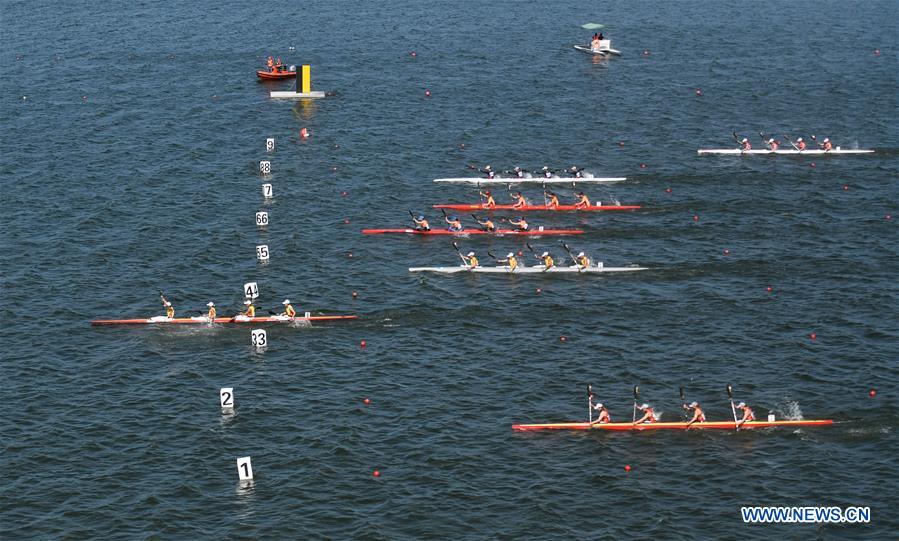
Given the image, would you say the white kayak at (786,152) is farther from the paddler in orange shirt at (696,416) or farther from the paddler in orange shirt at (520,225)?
the paddler in orange shirt at (696,416)

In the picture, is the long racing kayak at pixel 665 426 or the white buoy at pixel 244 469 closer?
the white buoy at pixel 244 469

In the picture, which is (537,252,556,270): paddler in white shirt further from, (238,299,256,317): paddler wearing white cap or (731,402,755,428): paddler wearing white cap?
(731,402,755,428): paddler wearing white cap

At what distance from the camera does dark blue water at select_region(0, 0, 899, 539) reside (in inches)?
2285

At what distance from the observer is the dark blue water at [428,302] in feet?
190

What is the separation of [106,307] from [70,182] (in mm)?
27382

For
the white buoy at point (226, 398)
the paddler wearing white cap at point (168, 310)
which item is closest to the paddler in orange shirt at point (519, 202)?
the paddler wearing white cap at point (168, 310)

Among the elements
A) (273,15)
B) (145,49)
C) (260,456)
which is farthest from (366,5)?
(260,456)

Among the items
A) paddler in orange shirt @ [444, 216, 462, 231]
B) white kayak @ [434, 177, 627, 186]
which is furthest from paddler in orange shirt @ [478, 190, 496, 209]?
white kayak @ [434, 177, 627, 186]

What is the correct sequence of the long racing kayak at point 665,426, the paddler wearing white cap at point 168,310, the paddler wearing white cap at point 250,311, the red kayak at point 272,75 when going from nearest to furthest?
the long racing kayak at point 665,426 → the paddler wearing white cap at point 168,310 → the paddler wearing white cap at point 250,311 → the red kayak at point 272,75

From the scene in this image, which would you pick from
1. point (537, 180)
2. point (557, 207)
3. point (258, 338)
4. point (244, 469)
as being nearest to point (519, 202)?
point (557, 207)

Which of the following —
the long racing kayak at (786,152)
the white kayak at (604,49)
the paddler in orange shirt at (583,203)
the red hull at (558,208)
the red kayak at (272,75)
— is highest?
the white kayak at (604,49)

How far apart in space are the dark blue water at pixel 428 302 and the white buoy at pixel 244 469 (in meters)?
0.76

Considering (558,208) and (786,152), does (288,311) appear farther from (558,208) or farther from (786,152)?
(786,152)

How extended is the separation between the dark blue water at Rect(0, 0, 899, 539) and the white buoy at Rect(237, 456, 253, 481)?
2.51 feet
